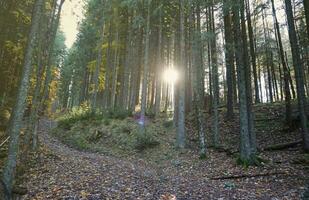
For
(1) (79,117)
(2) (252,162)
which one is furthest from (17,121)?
(1) (79,117)

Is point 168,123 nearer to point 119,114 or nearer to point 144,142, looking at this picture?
point 119,114

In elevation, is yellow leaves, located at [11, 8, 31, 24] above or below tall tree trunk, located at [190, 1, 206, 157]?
above

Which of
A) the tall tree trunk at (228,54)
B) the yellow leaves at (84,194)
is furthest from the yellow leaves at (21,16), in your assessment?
the yellow leaves at (84,194)

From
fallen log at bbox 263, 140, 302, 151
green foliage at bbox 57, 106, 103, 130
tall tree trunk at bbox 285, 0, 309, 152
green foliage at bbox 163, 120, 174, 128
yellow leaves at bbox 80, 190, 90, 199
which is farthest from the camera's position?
green foliage at bbox 57, 106, 103, 130

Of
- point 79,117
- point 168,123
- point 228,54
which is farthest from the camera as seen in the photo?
point 79,117

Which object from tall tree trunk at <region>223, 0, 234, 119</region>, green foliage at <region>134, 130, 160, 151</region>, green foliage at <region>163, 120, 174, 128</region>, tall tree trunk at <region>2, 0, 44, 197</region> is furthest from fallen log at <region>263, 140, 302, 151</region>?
tall tree trunk at <region>2, 0, 44, 197</region>

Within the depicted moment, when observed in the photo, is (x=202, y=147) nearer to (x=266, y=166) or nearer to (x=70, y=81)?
(x=266, y=166)

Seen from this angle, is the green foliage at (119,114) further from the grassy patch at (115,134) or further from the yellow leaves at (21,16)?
the yellow leaves at (21,16)

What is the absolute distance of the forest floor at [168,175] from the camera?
26.5ft

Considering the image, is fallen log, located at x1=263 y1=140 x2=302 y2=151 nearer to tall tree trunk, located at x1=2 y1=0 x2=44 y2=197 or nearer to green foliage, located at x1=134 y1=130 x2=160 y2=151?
green foliage, located at x1=134 y1=130 x2=160 y2=151

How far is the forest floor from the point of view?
26.5 feet

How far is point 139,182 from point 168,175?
177 centimetres

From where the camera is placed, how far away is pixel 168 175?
35.2ft

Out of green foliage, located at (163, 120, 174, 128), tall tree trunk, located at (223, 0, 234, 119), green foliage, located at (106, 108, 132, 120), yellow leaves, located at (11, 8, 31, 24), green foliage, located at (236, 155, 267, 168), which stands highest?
yellow leaves, located at (11, 8, 31, 24)
